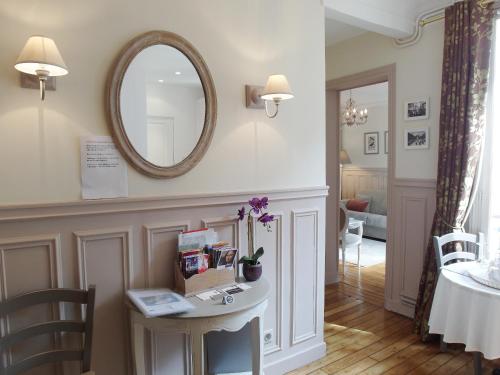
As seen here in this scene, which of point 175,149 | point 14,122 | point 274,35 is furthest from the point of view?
point 274,35

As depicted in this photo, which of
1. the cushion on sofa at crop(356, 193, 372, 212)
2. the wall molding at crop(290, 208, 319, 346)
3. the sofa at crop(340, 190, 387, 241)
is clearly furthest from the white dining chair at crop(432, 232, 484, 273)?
the cushion on sofa at crop(356, 193, 372, 212)

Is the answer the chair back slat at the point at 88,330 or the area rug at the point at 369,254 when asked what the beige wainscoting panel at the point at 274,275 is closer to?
the chair back slat at the point at 88,330

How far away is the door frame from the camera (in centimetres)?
337

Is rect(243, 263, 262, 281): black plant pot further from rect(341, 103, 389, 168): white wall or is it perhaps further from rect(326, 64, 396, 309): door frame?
rect(341, 103, 389, 168): white wall

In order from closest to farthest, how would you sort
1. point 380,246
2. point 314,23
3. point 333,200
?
point 314,23 < point 333,200 < point 380,246

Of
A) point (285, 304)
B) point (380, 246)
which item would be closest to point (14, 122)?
point (285, 304)

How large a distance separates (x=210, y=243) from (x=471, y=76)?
2344 millimetres

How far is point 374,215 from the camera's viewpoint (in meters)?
6.20

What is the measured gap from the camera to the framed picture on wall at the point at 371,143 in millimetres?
7105

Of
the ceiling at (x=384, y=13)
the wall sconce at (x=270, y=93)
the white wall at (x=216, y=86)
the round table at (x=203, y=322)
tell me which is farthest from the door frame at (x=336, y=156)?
the round table at (x=203, y=322)

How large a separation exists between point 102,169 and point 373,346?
245cm

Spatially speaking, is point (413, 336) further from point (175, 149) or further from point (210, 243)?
point (175, 149)

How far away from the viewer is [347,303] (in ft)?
11.9

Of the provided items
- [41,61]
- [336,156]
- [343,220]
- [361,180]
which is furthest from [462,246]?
[361,180]
